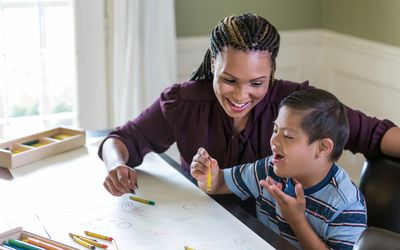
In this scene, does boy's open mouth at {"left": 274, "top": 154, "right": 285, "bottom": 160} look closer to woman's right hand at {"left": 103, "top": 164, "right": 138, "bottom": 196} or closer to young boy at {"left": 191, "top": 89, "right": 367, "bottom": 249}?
young boy at {"left": 191, "top": 89, "right": 367, "bottom": 249}

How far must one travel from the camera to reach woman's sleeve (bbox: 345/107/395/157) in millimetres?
1809

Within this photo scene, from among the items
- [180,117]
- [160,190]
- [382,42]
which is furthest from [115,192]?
[382,42]

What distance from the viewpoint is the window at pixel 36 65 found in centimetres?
293

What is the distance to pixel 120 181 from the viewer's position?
176 centimetres

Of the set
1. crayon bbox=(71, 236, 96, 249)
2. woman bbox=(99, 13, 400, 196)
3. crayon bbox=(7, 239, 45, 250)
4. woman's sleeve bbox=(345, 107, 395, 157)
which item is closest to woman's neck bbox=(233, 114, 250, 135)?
woman bbox=(99, 13, 400, 196)

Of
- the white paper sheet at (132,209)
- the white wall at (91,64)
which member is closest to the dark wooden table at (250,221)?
the white paper sheet at (132,209)

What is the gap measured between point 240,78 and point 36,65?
1.51 meters

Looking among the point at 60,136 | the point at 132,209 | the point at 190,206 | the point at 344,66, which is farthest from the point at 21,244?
the point at 344,66

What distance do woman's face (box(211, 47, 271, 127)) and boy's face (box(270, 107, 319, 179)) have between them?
0.69ft

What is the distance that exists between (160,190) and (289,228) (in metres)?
0.38

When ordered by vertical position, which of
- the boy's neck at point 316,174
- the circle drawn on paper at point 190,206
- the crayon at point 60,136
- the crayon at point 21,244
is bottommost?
the circle drawn on paper at point 190,206

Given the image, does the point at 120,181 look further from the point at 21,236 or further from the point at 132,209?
the point at 21,236

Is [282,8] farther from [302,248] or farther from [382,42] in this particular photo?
[302,248]

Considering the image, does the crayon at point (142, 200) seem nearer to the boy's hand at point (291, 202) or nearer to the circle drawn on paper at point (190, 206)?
the circle drawn on paper at point (190, 206)
